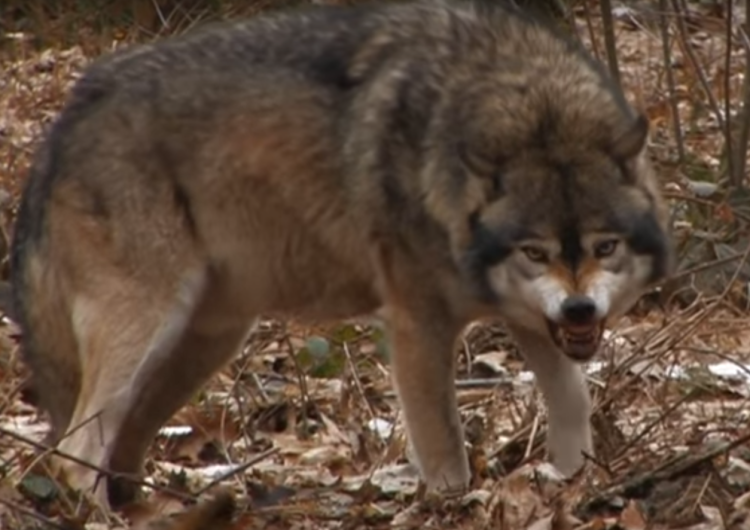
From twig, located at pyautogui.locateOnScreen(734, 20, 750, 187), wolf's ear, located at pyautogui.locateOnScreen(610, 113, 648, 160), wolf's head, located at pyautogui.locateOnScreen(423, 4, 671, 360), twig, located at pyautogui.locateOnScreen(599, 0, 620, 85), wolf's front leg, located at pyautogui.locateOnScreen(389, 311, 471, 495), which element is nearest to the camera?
wolf's head, located at pyautogui.locateOnScreen(423, 4, 671, 360)

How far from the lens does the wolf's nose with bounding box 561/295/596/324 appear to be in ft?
19.1

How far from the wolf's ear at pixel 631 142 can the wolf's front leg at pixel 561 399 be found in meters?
0.69

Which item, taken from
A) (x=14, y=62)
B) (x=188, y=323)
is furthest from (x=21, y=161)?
(x=188, y=323)

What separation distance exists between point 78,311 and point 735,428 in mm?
2228

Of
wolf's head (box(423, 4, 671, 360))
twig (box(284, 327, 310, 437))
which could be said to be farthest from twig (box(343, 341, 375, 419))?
wolf's head (box(423, 4, 671, 360))

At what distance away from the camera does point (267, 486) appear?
643 cm

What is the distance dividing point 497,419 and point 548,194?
141 centimetres

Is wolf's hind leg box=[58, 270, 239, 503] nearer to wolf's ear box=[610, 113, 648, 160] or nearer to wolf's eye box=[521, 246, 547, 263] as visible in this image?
wolf's eye box=[521, 246, 547, 263]

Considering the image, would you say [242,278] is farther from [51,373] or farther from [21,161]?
[21,161]

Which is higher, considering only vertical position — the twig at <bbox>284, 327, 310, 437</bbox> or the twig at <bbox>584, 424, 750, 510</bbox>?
the twig at <bbox>584, 424, 750, 510</bbox>

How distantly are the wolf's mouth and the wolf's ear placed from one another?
61 centimetres

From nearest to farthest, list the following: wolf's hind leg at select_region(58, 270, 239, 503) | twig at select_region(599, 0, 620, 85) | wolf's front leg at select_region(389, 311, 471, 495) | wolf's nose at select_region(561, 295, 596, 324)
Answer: wolf's nose at select_region(561, 295, 596, 324) → wolf's front leg at select_region(389, 311, 471, 495) → wolf's hind leg at select_region(58, 270, 239, 503) → twig at select_region(599, 0, 620, 85)

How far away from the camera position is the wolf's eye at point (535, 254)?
601 cm

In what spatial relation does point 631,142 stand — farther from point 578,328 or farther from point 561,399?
point 561,399
